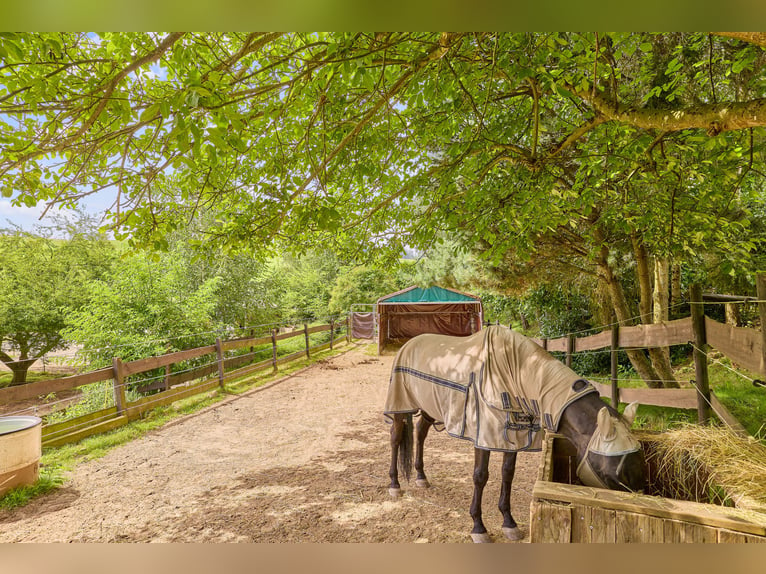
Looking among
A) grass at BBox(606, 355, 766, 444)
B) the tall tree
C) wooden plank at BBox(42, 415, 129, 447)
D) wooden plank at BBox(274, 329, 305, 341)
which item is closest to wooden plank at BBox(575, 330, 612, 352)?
grass at BBox(606, 355, 766, 444)

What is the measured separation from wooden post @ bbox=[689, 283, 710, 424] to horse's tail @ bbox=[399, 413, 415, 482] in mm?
1471

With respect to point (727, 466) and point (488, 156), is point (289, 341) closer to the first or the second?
point (488, 156)

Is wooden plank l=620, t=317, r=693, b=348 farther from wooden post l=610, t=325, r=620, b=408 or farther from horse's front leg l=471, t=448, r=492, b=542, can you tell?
horse's front leg l=471, t=448, r=492, b=542

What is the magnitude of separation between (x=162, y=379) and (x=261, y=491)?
212 cm

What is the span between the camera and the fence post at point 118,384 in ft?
10.0

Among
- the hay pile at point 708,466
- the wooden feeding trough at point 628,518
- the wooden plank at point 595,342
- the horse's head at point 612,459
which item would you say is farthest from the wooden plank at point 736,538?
the wooden plank at point 595,342

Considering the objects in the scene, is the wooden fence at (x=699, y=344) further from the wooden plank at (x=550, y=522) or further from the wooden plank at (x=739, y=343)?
the wooden plank at (x=550, y=522)

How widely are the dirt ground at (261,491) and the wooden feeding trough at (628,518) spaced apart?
46.0 inches

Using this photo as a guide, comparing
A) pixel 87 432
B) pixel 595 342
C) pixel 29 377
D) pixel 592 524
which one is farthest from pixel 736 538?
pixel 29 377

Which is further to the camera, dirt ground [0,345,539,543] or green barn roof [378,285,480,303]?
green barn roof [378,285,480,303]

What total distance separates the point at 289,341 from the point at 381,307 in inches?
67.0

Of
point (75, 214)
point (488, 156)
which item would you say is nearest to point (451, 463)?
point (488, 156)

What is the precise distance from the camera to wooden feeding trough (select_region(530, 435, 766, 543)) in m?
0.71

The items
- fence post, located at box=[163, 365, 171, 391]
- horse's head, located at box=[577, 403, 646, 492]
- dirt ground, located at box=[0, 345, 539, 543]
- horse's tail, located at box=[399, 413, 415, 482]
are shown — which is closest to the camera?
horse's head, located at box=[577, 403, 646, 492]
